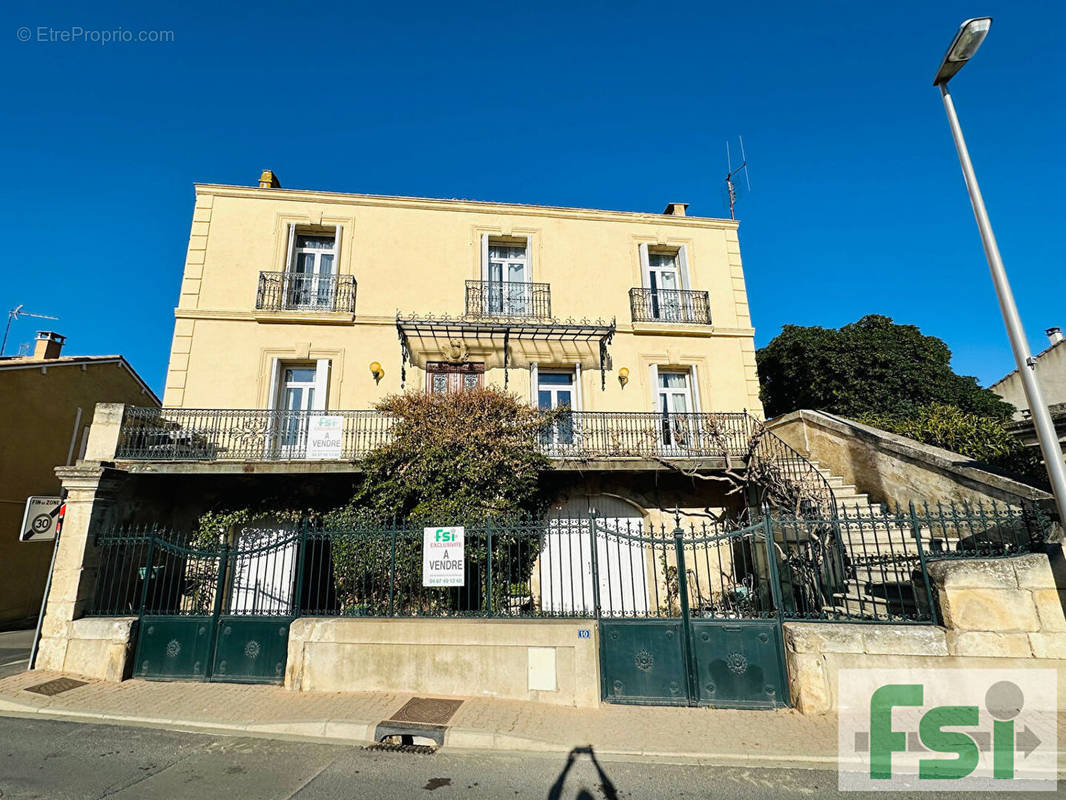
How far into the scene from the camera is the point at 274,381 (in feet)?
38.7

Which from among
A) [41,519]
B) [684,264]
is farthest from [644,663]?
[684,264]

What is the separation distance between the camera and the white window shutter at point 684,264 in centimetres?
1381

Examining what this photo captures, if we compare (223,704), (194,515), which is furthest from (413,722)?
(194,515)

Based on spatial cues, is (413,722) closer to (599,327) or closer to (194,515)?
(194,515)

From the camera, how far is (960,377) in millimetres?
18844

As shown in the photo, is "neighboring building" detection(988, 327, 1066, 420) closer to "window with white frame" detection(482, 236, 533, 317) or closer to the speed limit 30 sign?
"window with white frame" detection(482, 236, 533, 317)

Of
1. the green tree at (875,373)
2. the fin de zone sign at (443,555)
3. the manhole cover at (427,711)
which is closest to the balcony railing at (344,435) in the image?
the fin de zone sign at (443,555)

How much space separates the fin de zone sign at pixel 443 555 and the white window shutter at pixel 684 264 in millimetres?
9973

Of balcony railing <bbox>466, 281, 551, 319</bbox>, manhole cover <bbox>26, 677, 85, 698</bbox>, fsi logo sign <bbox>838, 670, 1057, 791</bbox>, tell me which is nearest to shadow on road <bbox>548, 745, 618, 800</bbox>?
fsi logo sign <bbox>838, 670, 1057, 791</bbox>

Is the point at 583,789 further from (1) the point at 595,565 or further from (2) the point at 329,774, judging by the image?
(1) the point at 595,565

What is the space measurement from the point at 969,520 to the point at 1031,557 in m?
0.61

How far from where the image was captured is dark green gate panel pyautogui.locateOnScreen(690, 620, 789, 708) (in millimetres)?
5895

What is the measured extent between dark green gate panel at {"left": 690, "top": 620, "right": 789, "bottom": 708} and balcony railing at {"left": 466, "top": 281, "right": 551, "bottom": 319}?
8596 mm

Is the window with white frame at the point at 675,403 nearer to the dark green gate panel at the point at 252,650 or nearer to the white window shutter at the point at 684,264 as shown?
the white window shutter at the point at 684,264
